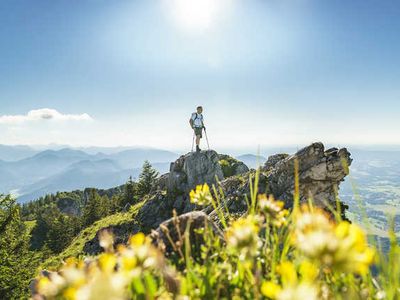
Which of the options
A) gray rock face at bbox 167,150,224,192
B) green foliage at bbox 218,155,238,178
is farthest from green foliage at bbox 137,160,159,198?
gray rock face at bbox 167,150,224,192

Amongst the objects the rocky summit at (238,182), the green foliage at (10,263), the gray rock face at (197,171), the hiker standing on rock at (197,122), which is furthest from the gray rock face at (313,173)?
the green foliage at (10,263)

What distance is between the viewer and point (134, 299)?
2.00 m

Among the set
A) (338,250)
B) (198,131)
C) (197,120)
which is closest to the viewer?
(338,250)

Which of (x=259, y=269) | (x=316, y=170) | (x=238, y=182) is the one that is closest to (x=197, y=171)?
(x=238, y=182)

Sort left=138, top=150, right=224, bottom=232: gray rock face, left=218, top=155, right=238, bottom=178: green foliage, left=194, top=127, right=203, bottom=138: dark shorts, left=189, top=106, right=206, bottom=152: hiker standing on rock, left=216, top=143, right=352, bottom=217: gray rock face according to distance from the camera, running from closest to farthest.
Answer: left=216, top=143, right=352, bottom=217: gray rock face → left=189, top=106, right=206, bottom=152: hiker standing on rock → left=194, top=127, right=203, bottom=138: dark shorts → left=138, top=150, right=224, bottom=232: gray rock face → left=218, top=155, right=238, bottom=178: green foliage

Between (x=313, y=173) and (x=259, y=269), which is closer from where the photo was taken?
(x=259, y=269)

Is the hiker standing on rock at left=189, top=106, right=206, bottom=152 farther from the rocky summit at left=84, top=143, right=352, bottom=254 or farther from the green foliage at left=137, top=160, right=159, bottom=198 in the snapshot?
the green foliage at left=137, top=160, right=159, bottom=198

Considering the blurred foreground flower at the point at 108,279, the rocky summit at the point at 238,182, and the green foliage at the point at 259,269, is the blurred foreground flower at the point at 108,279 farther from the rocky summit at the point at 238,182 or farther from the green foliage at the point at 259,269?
the rocky summit at the point at 238,182

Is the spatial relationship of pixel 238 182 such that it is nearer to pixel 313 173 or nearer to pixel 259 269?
A: pixel 313 173

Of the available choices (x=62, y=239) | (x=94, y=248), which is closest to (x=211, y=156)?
Answer: (x=94, y=248)

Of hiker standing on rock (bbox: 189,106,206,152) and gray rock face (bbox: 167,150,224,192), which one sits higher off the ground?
hiker standing on rock (bbox: 189,106,206,152)

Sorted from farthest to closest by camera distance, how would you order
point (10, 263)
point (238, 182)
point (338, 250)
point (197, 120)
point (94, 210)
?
point (94, 210) → point (10, 263) → point (197, 120) → point (238, 182) → point (338, 250)

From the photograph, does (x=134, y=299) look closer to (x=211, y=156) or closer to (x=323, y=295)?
(x=323, y=295)

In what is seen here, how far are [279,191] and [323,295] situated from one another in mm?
18887
